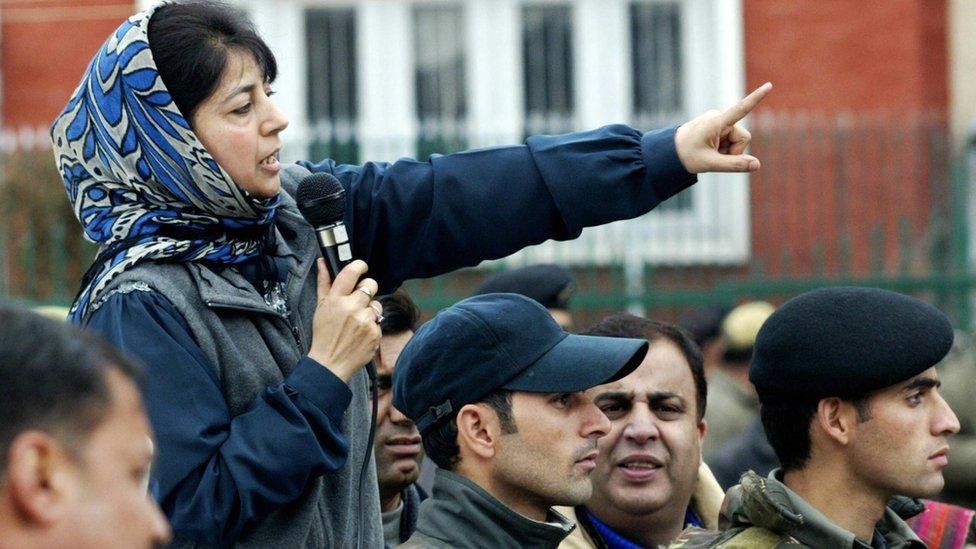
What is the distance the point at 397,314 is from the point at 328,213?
1.37 meters

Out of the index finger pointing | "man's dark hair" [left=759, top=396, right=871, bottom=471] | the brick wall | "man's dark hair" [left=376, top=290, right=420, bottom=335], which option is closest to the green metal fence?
the brick wall

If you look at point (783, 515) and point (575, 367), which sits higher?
point (575, 367)

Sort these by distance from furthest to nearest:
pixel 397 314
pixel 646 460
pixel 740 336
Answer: pixel 740 336 < pixel 397 314 < pixel 646 460

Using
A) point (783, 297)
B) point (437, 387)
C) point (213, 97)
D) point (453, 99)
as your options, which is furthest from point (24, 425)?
point (453, 99)

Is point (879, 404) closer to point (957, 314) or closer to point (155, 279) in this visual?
point (155, 279)

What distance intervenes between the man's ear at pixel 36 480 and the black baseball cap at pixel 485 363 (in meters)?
1.79

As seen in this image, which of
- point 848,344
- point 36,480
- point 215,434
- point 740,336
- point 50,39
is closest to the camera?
point 36,480

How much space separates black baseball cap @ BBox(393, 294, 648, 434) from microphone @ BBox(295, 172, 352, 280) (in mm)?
352

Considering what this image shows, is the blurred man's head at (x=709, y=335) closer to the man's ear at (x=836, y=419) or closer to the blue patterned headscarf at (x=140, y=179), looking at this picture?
the man's ear at (x=836, y=419)

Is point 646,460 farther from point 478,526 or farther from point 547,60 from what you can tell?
point 547,60

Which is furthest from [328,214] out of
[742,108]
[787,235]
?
[787,235]

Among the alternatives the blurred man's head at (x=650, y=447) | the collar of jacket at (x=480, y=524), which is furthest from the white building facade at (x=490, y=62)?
the collar of jacket at (x=480, y=524)

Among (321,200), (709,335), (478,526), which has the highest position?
(321,200)

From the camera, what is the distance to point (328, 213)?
3.23 metres
